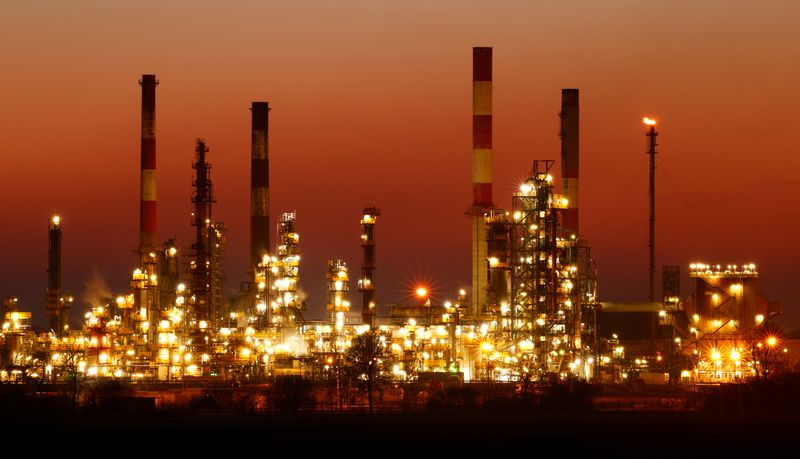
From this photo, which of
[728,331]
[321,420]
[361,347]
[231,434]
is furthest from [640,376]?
[231,434]

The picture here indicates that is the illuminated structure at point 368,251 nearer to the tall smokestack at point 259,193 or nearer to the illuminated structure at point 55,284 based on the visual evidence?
the tall smokestack at point 259,193

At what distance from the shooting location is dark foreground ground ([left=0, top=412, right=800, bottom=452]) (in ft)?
122

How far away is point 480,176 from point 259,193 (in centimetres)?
1483

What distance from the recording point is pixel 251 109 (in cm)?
8600

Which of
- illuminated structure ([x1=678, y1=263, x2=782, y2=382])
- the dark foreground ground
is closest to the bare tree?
the dark foreground ground

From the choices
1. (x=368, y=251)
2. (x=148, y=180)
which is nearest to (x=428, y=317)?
(x=368, y=251)

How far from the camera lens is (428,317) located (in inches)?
2931

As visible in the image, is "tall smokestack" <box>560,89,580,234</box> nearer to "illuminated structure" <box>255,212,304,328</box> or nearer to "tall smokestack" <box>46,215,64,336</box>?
"illuminated structure" <box>255,212,304,328</box>

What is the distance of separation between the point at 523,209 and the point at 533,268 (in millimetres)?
2795

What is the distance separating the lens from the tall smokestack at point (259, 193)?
Result: 84312 millimetres

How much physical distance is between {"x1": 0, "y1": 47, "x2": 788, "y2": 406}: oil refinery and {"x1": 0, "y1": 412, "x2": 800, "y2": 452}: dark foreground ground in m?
17.4

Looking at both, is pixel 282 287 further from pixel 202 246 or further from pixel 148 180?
pixel 148 180

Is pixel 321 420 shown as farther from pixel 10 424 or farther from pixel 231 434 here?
pixel 10 424

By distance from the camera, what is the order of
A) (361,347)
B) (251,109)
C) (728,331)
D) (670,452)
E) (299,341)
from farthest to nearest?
(251,109) → (299,341) → (728,331) → (361,347) → (670,452)
